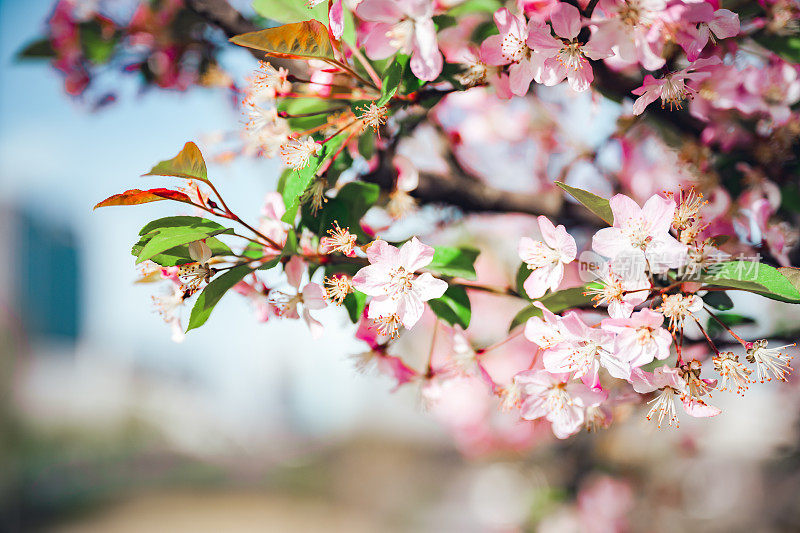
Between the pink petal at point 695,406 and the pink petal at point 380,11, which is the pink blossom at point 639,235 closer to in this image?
the pink petal at point 695,406

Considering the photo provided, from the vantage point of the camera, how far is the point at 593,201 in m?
0.41

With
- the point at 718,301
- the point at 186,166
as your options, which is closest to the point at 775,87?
the point at 718,301

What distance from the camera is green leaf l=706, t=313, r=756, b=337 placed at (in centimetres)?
52

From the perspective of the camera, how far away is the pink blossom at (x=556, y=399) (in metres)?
0.49

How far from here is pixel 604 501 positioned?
1847 millimetres

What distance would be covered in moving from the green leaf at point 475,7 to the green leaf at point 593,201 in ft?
0.95

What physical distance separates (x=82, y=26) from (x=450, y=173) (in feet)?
2.58

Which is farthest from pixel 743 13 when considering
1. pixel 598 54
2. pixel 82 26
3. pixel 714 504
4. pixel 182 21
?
pixel 714 504

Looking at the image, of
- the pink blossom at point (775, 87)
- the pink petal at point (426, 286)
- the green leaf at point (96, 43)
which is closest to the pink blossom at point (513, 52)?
the pink petal at point (426, 286)

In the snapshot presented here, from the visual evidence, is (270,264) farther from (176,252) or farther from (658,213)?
(658,213)

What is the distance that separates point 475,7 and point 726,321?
43 cm

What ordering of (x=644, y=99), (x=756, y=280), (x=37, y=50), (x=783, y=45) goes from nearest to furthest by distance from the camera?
(x=756, y=280)
(x=644, y=99)
(x=783, y=45)
(x=37, y=50)

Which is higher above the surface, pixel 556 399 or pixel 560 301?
pixel 560 301

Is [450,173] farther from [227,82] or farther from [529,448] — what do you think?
[529,448]
